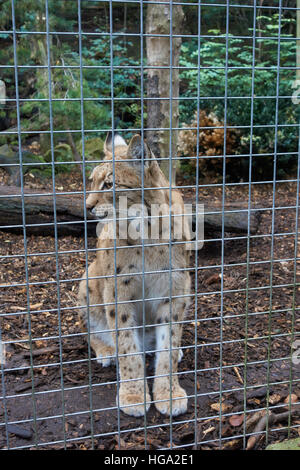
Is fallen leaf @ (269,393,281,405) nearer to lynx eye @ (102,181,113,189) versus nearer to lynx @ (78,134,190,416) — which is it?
lynx @ (78,134,190,416)

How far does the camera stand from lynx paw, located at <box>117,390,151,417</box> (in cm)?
295

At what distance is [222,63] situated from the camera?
10.2 m

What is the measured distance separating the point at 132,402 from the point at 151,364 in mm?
603

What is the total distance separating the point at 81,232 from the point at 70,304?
1.39m

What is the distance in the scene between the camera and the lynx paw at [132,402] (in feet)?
9.68

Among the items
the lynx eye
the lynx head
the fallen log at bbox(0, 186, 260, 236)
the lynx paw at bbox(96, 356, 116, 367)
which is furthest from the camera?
the fallen log at bbox(0, 186, 260, 236)

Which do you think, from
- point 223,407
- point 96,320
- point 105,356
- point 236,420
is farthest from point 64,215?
point 236,420

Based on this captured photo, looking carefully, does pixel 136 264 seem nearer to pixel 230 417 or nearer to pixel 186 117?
pixel 230 417

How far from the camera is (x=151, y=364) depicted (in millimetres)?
3590

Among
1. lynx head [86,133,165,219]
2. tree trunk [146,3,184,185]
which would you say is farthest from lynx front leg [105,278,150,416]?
tree trunk [146,3,184,185]

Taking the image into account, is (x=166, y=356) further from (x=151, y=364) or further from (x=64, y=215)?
(x=64, y=215)

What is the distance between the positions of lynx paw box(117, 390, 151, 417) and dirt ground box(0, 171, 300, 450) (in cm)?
4

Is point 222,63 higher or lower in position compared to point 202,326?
higher
